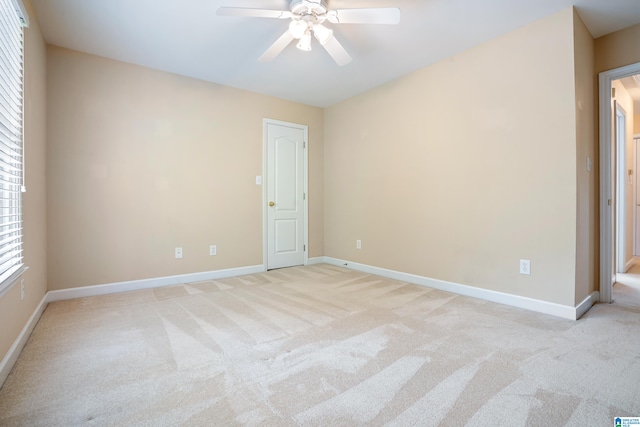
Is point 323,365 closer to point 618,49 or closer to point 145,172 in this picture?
point 145,172

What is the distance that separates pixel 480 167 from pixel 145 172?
11.7 ft

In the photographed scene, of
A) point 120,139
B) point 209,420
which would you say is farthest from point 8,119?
point 209,420

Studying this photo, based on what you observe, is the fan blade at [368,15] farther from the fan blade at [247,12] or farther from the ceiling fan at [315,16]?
the fan blade at [247,12]

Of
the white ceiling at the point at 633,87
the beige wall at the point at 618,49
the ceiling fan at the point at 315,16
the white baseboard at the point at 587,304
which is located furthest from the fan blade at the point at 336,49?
the white ceiling at the point at 633,87

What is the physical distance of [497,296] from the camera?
276 centimetres

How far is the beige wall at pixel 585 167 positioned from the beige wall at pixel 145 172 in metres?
3.39

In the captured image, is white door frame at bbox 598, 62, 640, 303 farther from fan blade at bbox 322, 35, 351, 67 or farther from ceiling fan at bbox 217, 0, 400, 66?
fan blade at bbox 322, 35, 351, 67

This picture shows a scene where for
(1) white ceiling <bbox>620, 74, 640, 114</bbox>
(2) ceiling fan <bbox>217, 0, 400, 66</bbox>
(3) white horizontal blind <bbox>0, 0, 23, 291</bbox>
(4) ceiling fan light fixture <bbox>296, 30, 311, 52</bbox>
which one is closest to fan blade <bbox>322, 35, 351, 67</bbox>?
(2) ceiling fan <bbox>217, 0, 400, 66</bbox>

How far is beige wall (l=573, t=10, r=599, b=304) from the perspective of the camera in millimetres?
2379

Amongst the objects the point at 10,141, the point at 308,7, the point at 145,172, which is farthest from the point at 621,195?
the point at 10,141

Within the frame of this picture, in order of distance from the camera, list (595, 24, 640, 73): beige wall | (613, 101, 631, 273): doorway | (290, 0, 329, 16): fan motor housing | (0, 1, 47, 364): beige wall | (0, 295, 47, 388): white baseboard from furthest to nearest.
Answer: (613, 101, 631, 273): doorway → (595, 24, 640, 73): beige wall → (290, 0, 329, 16): fan motor housing → (0, 1, 47, 364): beige wall → (0, 295, 47, 388): white baseboard

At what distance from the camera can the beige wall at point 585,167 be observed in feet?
7.80

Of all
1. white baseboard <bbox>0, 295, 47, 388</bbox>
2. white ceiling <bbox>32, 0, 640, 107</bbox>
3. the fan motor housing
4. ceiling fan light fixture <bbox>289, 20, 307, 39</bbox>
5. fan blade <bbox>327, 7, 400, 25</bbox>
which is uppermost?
white ceiling <bbox>32, 0, 640, 107</bbox>

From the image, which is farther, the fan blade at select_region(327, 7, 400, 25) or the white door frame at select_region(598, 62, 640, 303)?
the white door frame at select_region(598, 62, 640, 303)
